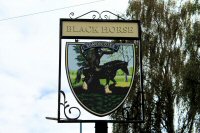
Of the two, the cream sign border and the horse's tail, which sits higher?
the cream sign border

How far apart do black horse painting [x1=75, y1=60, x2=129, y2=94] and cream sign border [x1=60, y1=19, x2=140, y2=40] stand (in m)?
0.47

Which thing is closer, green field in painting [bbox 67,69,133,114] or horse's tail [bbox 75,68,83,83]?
green field in painting [bbox 67,69,133,114]

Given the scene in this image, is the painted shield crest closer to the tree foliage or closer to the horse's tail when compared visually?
the horse's tail

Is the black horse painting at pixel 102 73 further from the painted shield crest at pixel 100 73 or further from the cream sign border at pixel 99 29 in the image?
the cream sign border at pixel 99 29

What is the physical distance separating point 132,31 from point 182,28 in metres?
18.8

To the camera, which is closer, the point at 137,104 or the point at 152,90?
the point at 137,104

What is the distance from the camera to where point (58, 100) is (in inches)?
341

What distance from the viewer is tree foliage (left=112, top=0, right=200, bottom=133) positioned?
987 inches

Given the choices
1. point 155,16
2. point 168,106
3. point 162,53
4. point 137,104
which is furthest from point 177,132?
Result: point 137,104

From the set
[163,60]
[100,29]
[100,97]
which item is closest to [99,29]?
[100,29]

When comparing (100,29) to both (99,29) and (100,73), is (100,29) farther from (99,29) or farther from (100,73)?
(100,73)

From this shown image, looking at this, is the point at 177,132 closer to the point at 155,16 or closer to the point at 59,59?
the point at 155,16

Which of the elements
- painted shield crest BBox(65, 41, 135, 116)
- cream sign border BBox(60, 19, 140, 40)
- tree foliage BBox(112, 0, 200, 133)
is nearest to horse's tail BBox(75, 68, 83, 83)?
painted shield crest BBox(65, 41, 135, 116)

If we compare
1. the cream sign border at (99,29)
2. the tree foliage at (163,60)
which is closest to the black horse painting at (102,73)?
the cream sign border at (99,29)
